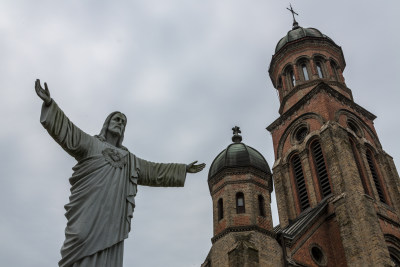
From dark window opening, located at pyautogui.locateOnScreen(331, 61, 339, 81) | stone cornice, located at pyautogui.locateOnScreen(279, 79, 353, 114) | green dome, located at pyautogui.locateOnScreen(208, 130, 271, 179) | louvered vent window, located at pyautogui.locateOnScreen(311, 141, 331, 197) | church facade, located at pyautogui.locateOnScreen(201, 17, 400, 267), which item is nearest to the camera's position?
church facade, located at pyautogui.locateOnScreen(201, 17, 400, 267)

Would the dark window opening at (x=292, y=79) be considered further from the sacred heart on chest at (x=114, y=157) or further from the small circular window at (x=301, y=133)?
the sacred heart on chest at (x=114, y=157)

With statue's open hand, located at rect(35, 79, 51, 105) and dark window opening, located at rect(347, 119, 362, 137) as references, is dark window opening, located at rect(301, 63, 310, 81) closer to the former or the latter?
dark window opening, located at rect(347, 119, 362, 137)

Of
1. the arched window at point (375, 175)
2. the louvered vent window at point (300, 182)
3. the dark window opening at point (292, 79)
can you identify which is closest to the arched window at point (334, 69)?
the dark window opening at point (292, 79)

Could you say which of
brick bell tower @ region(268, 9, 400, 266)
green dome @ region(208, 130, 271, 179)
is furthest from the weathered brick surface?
green dome @ region(208, 130, 271, 179)

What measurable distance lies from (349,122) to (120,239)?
2343 centimetres

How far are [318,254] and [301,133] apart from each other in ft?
28.4

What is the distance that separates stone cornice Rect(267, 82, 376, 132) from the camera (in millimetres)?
25484

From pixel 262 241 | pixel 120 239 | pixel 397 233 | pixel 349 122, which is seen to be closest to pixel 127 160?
pixel 120 239

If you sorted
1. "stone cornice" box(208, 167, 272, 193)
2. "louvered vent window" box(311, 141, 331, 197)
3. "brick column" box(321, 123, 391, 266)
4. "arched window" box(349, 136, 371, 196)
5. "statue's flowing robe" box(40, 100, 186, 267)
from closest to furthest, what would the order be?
"statue's flowing robe" box(40, 100, 186, 267)
"brick column" box(321, 123, 391, 266)
"stone cornice" box(208, 167, 272, 193)
"arched window" box(349, 136, 371, 196)
"louvered vent window" box(311, 141, 331, 197)

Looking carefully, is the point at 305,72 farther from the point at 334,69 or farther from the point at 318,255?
the point at 318,255

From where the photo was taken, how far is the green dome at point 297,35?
31.1 meters

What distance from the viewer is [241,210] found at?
59.7 feet

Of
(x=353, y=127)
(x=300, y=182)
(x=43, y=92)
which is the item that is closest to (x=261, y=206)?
(x=300, y=182)

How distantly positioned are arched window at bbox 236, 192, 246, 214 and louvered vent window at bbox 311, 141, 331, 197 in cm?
555
